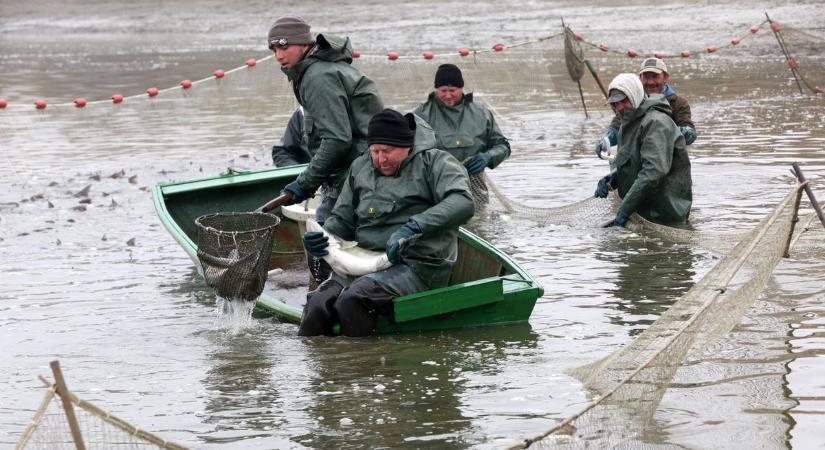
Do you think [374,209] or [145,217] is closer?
→ [374,209]

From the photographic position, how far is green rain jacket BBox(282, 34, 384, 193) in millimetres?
8672

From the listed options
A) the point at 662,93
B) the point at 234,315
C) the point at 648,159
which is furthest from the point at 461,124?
the point at 234,315

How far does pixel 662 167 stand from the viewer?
10.2 meters

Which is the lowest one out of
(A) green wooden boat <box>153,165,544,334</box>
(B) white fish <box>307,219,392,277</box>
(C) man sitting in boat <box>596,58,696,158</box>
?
(A) green wooden boat <box>153,165,544,334</box>

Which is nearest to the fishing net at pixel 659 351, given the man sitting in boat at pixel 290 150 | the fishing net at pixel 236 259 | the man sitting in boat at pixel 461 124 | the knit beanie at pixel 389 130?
the knit beanie at pixel 389 130

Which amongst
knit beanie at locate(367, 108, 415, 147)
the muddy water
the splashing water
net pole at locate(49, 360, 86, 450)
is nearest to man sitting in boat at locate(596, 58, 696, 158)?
the muddy water

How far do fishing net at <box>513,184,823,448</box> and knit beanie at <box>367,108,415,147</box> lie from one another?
6.30ft

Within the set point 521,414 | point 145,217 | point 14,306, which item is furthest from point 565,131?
point 521,414

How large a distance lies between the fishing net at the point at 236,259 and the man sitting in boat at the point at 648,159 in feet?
11.3

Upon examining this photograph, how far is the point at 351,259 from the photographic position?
8.20m

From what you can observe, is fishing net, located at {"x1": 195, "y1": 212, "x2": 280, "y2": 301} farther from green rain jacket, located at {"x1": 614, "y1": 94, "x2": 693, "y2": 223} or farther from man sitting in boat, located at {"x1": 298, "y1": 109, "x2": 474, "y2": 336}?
green rain jacket, located at {"x1": 614, "y1": 94, "x2": 693, "y2": 223}

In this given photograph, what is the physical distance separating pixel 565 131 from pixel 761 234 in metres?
11.8

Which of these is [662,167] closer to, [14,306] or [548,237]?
[548,237]

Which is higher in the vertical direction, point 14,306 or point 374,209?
point 374,209
